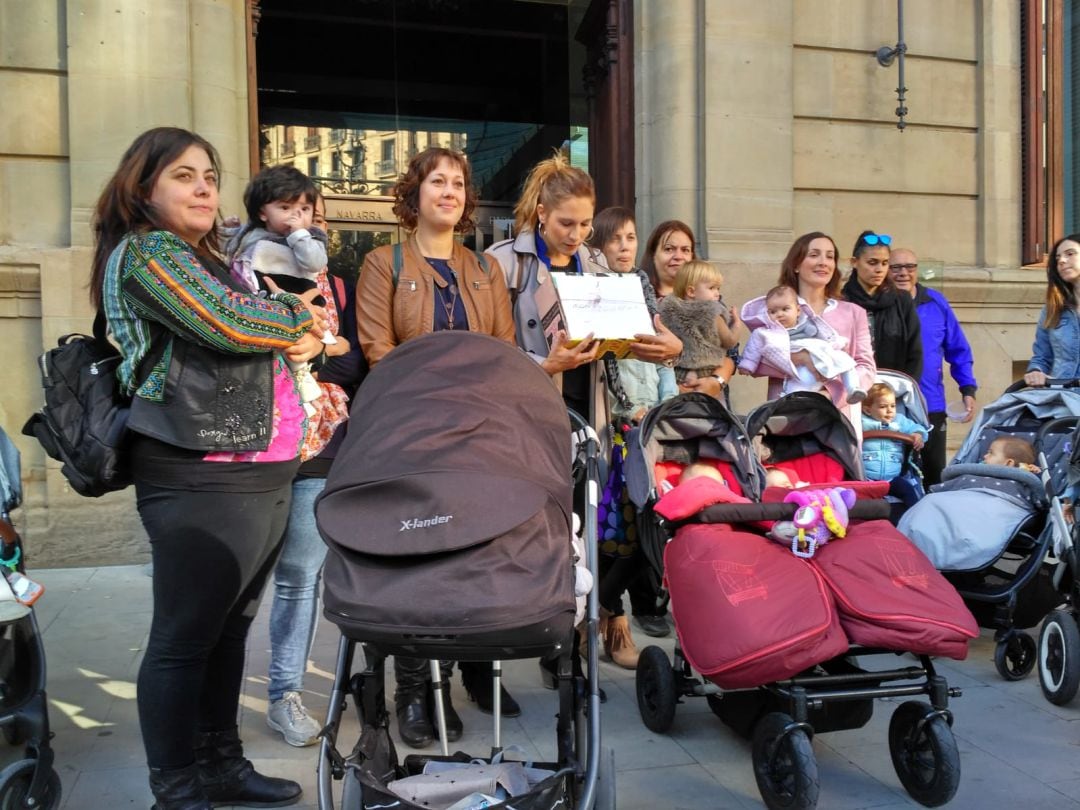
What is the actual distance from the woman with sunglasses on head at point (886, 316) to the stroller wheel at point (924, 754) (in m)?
3.14

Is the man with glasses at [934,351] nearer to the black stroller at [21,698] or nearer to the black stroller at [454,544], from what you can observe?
the black stroller at [454,544]

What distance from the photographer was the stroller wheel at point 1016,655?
14.7ft

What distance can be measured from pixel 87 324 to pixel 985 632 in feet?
19.3

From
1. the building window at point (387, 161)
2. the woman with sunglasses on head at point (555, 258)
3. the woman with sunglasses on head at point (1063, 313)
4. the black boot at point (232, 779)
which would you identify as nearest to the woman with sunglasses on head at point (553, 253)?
the woman with sunglasses on head at point (555, 258)

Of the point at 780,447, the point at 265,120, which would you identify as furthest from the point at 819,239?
the point at 265,120

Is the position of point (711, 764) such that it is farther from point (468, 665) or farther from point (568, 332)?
point (568, 332)

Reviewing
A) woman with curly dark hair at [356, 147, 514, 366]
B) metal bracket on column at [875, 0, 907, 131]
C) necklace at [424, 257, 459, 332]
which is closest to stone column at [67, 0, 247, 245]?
woman with curly dark hair at [356, 147, 514, 366]

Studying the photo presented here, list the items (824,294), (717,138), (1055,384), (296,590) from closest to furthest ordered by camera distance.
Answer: (296,590) < (1055,384) < (824,294) < (717,138)

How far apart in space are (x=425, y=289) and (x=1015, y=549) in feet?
9.77

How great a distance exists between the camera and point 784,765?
3.20m

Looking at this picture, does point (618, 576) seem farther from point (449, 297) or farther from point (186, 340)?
point (186, 340)

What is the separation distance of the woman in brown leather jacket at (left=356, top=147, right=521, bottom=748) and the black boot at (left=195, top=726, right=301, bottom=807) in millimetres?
569

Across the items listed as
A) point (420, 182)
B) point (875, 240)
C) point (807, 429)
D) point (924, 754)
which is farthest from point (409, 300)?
point (875, 240)

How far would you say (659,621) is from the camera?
5.17 metres
